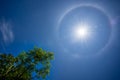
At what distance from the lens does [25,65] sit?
86.0ft

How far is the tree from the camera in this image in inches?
992

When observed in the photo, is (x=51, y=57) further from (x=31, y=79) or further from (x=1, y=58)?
(x=1, y=58)

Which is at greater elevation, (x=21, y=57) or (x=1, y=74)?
(x=21, y=57)

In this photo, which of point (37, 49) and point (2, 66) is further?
point (37, 49)

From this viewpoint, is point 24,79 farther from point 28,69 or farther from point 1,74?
point 1,74

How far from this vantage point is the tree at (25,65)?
25.2 metres

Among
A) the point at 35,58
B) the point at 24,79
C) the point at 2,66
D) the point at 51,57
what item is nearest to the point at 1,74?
the point at 2,66

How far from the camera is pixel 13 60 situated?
1009 inches

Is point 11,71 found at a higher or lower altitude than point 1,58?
lower

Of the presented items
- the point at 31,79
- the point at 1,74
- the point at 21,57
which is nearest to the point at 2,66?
the point at 1,74

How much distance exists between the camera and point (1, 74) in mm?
24656

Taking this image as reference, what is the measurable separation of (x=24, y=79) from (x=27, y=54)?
359 centimetres

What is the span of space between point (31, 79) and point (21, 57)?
3.55 meters

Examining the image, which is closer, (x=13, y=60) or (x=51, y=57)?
(x=13, y=60)
